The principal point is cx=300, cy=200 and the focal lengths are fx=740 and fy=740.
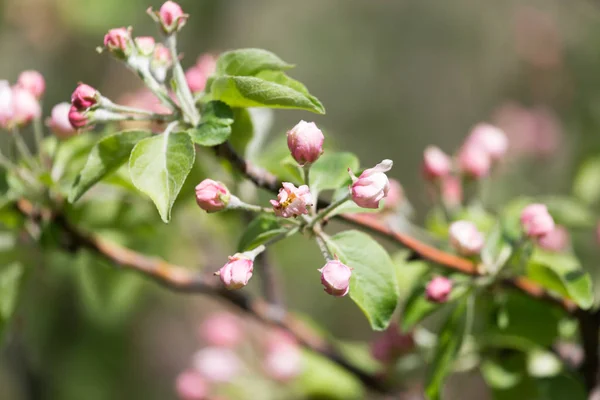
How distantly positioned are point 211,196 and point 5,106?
37cm

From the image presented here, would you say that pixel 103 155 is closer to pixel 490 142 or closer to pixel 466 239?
pixel 466 239

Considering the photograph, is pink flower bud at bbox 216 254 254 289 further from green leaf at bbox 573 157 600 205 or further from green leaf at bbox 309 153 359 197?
green leaf at bbox 573 157 600 205

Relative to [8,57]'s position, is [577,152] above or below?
above

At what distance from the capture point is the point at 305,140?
29.5 inches

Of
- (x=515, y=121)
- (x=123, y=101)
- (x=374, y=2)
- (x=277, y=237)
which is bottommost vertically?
(x=374, y=2)

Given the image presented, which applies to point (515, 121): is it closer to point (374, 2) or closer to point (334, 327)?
point (334, 327)

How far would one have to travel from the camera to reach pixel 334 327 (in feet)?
10.8

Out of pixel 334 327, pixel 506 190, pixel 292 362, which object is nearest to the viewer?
pixel 292 362

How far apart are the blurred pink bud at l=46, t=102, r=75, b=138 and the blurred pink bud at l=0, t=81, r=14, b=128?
0.05 metres

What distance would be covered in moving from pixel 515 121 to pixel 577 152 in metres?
0.85

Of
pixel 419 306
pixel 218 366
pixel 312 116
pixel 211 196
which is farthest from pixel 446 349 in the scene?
pixel 312 116

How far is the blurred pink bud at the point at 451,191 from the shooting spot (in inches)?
47.9

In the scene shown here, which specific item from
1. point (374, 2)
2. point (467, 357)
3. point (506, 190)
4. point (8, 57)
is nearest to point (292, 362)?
point (467, 357)

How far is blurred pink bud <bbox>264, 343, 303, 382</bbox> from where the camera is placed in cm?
146
